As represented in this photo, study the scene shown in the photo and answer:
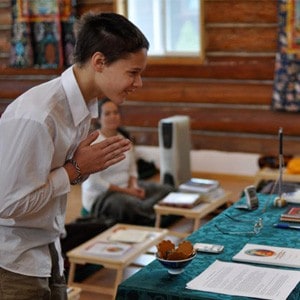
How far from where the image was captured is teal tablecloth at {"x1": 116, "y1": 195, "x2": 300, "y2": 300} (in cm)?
199

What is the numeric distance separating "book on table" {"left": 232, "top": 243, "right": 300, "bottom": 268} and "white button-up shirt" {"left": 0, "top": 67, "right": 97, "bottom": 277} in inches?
26.4

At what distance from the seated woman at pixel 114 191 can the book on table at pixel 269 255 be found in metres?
2.49

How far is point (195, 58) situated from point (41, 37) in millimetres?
1810

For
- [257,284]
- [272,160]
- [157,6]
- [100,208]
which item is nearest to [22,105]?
[257,284]

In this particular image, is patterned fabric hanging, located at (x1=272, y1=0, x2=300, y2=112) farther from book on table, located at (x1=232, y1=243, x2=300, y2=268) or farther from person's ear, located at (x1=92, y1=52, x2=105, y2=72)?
person's ear, located at (x1=92, y1=52, x2=105, y2=72)

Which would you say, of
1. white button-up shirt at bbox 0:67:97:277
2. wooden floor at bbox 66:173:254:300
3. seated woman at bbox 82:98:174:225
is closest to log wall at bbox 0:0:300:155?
wooden floor at bbox 66:173:254:300

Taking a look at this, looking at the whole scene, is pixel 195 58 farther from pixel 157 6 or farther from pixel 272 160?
pixel 272 160

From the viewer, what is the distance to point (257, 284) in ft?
6.56

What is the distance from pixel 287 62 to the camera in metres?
6.15

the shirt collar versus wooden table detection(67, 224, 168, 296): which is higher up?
the shirt collar

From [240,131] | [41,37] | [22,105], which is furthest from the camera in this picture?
[41,37]

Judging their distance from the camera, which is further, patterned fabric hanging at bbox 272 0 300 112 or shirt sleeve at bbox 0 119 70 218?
patterned fabric hanging at bbox 272 0 300 112

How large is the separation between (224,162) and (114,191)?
2047mm

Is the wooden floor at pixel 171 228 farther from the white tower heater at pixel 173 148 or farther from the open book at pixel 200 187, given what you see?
the white tower heater at pixel 173 148
